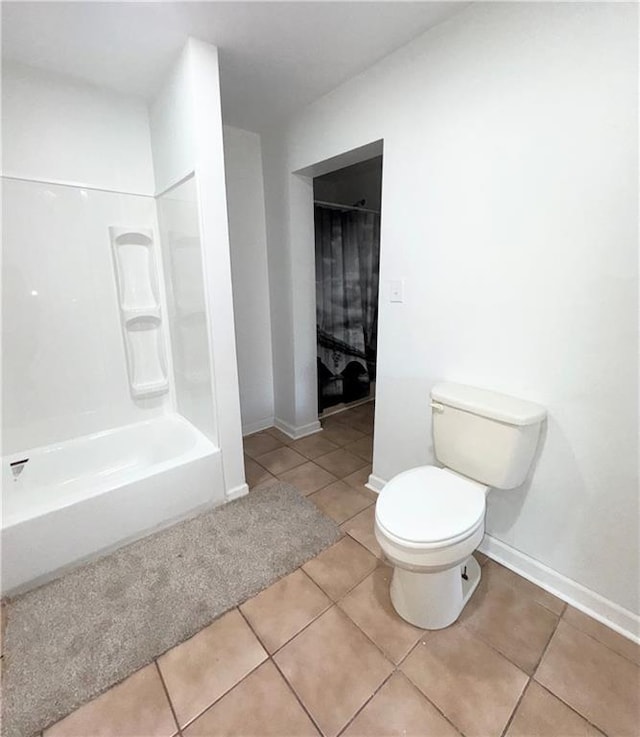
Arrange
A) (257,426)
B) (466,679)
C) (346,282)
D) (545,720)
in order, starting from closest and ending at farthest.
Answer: (545,720), (466,679), (257,426), (346,282)

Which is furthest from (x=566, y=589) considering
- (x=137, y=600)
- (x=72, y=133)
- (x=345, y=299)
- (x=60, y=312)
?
(x=72, y=133)

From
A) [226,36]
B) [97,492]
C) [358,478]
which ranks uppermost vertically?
[226,36]

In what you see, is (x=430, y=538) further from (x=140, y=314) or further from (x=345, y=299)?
(x=345, y=299)

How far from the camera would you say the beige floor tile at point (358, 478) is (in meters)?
2.13

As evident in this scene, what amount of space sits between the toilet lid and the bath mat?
573 mm

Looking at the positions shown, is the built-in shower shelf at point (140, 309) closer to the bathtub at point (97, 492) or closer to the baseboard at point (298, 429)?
the bathtub at point (97, 492)

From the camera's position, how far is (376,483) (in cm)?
208

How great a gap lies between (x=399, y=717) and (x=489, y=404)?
1.03 meters

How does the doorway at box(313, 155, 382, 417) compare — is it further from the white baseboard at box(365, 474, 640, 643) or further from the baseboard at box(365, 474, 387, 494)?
the white baseboard at box(365, 474, 640, 643)

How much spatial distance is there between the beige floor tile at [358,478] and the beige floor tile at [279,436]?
2.09ft

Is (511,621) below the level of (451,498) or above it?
below

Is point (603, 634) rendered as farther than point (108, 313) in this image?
No

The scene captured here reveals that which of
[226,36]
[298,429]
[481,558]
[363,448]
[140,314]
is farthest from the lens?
[298,429]

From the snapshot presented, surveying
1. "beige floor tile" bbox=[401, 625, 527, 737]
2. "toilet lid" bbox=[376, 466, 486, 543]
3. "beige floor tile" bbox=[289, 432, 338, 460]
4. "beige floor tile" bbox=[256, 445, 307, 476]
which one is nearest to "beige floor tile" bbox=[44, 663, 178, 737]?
"beige floor tile" bbox=[401, 625, 527, 737]
